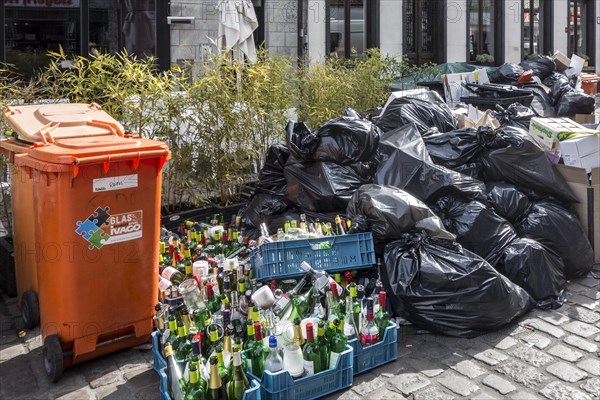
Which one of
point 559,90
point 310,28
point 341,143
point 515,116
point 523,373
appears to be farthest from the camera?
point 310,28

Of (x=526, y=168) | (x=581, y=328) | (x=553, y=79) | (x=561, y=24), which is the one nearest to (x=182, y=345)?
(x=581, y=328)

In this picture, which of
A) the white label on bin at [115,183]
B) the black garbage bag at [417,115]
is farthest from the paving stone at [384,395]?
the black garbage bag at [417,115]

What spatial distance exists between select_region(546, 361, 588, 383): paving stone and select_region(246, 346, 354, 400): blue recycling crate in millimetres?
1199

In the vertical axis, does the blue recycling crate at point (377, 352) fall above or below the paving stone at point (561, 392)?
above

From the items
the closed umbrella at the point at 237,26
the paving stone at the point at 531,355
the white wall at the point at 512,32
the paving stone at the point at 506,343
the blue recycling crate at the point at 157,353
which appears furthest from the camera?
the white wall at the point at 512,32

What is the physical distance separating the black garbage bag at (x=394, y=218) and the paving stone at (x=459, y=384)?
1.02m

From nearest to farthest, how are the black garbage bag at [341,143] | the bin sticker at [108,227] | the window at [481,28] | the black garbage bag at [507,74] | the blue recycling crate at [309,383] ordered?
the blue recycling crate at [309,383] < the bin sticker at [108,227] < the black garbage bag at [341,143] < the black garbage bag at [507,74] < the window at [481,28]

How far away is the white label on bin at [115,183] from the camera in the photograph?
3441 millimetres

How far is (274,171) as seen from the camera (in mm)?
5684

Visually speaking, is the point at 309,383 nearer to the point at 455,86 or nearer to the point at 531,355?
the point at 531,355

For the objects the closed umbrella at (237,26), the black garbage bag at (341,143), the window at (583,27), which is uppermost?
the window at (583,27)

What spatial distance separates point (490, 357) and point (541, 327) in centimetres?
61

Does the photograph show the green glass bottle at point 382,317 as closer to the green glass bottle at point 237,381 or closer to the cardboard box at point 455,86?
the green glass bottle at point 237,381

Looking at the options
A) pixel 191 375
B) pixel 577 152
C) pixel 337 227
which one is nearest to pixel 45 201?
pixel 191 375
